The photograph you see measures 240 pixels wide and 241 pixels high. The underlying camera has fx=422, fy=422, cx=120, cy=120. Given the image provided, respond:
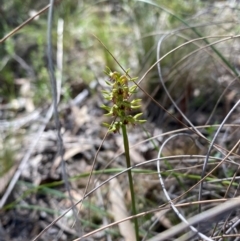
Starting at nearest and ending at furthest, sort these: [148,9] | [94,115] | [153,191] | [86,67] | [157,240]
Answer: [157,240], [153,191], [94,115], [148,9], [86,67]

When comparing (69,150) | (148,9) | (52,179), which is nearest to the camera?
(52,179)

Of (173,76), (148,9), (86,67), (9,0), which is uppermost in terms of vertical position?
(9,0)

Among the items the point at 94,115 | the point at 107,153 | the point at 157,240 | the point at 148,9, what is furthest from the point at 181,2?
the point at 157,240

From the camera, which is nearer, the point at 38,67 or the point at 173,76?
the point at 173,76

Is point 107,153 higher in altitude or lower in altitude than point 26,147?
lower

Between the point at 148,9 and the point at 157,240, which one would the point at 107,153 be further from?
the point at 157,240

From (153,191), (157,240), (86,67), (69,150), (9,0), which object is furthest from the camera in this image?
(9,0)

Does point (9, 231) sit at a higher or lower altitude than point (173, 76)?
lower

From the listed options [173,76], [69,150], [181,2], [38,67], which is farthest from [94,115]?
[181,2]

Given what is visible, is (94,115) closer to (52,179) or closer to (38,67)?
(52,179)
